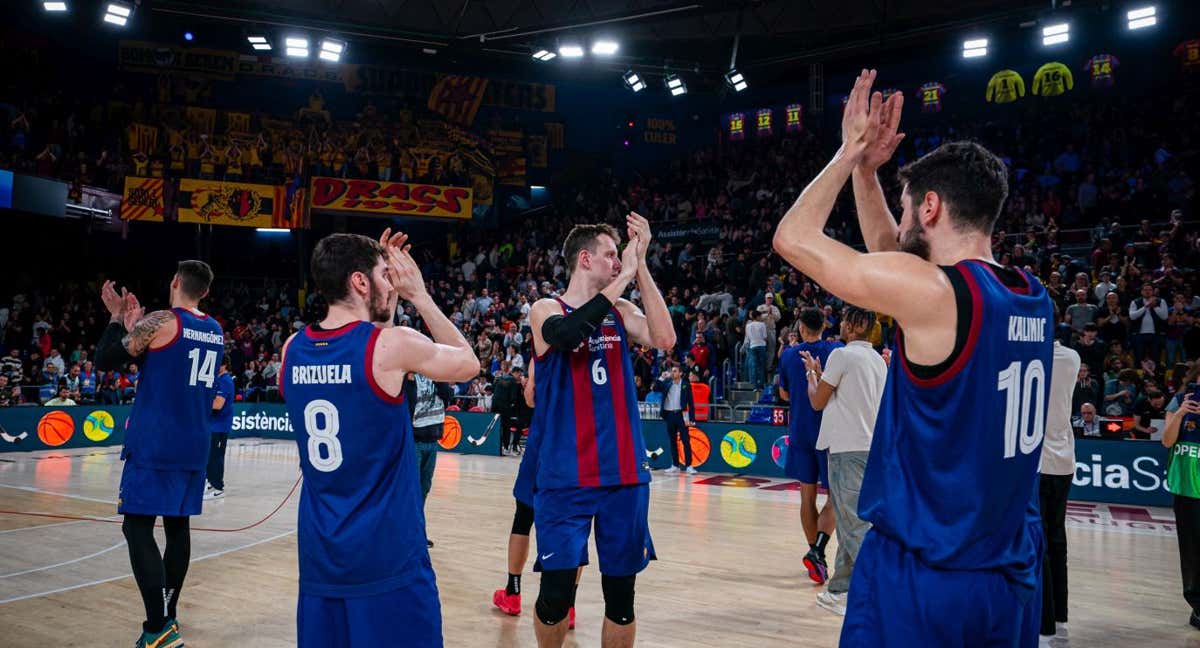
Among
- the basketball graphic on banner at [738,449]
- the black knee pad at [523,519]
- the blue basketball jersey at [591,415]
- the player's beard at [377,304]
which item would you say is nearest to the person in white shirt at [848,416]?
the black knee pad at [523,519]

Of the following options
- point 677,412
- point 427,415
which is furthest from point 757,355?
point 427,415

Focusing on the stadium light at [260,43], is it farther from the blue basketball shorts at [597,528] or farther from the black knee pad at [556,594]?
the black knee pad at [556,594]

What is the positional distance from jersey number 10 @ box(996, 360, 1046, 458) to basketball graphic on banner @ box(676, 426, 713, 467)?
13.0 metres

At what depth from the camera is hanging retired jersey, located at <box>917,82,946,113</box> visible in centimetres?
2575

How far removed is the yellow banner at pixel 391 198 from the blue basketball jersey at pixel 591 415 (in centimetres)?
2379

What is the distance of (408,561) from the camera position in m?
3.10

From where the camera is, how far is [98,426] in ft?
59.5

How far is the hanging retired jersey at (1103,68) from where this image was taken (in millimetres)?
22531

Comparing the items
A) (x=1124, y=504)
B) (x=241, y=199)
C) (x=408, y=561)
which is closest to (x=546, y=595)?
(x=408, y=561)

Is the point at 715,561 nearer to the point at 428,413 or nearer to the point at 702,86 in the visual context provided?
the point at 428,413

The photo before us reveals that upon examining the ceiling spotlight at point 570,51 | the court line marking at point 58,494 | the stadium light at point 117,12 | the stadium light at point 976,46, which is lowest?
the court line marking at point 58,494

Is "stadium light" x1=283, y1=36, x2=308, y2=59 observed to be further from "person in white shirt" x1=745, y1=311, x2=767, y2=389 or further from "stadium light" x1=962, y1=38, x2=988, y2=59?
"stadium light" x1=962, y1=38, x2=988, y2=59

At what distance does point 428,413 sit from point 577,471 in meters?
3.69

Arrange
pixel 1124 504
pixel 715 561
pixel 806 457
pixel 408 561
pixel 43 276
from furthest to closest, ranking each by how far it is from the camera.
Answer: pixel 43 276 < pixel 1124 504 < pixel 715 561 < pixel 806 457 < pixel 408 561
